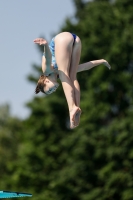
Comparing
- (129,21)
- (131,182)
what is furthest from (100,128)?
(129,21)

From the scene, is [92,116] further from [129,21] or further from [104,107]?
[129,21]

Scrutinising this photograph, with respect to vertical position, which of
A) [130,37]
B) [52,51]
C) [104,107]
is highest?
[130,37]

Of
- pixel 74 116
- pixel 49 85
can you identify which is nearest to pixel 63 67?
pixel 49 85

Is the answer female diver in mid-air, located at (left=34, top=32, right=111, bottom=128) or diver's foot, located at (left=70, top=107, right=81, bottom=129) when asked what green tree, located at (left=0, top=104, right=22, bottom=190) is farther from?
diver's foot, located at (left=70, top=107, right=81, bottom=129)

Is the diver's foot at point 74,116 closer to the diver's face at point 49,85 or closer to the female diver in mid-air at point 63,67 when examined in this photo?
the female diver in mid-air at point 63,67

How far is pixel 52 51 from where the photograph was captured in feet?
36.4

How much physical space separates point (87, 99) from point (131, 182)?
16.7 feet

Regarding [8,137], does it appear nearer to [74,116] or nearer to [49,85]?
[49,85]

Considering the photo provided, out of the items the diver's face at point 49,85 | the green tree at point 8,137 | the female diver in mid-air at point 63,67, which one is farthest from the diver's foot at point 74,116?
the green tree at point 8,137

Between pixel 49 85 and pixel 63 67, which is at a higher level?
pixel 63 67

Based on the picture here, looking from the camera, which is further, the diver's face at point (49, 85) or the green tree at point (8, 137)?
the green tree at point (8, 137)

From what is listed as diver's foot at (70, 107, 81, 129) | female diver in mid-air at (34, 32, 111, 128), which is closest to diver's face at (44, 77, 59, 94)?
female diver in mid-air at (34, 32, 111, 128)

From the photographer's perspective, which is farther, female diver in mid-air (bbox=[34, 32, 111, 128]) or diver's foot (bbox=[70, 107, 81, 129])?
female diver in mid-air (bbox=[34, 32, 111, 128])

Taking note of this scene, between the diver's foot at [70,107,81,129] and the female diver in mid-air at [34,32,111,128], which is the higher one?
the female diver in mid-air at [34,32,111,128]
